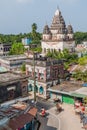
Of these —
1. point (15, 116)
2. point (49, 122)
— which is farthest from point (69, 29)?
point (15, 116)

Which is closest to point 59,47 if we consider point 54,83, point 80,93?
point 54,83

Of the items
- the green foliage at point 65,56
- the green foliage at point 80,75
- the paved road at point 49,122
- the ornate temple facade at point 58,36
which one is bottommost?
the paved road at point 49,122

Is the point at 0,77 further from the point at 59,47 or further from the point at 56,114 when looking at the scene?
the point at 59,47

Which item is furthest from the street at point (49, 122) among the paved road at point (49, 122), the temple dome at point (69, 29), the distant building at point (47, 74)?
the temple dome at point (69, 29)

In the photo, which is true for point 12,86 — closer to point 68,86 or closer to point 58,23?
point 68,86

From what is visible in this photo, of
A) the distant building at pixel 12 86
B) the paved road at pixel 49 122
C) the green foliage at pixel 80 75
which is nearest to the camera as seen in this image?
the paved road at pixel 49 122

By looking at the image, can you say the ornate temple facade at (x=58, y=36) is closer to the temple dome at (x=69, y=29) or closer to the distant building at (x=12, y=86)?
the temple dome at (x=69, y=29)
